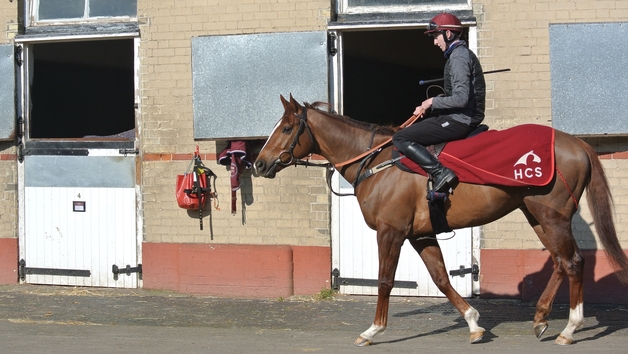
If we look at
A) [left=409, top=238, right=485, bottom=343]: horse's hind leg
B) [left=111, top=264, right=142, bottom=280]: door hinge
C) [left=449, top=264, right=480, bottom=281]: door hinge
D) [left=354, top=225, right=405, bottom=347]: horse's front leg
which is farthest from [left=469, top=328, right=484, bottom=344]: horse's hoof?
[left=111, top=264, right=142, bottom=280]: door hinge

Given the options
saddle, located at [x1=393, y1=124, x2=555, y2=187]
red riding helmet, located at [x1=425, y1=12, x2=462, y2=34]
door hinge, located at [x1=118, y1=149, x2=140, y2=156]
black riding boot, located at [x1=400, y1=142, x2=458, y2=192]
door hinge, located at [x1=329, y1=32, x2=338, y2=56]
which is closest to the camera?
saddle, located at [x1=393, y1=124, x2=555, y2=187]

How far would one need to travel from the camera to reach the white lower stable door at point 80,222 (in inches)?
420

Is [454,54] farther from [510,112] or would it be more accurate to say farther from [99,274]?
[99,274]

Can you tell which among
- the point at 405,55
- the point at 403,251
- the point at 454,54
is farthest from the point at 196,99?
the point at 405,55

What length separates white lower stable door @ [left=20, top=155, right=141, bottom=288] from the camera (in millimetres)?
10656

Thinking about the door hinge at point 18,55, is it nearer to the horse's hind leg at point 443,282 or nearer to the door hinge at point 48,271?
the door hinge at point 48,271

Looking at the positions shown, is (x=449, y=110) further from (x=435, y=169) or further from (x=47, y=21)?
(x=47, y=21)

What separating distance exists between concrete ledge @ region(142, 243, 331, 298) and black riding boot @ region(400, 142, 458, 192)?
2948 millimetres

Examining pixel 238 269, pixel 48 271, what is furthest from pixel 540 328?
pixel 48 271

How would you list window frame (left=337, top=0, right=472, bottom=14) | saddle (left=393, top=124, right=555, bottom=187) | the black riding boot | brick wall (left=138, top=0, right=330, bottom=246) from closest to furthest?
saddle (left=393, top=124, right=555, bottom=187) → the black riding boot → window frame (left=337, top=0, right=472, bottom=14) → brick wall (left=138, top=0, right=330, bottom=246)

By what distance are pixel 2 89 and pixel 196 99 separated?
262 cm

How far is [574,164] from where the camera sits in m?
7.25

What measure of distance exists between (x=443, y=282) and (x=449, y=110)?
1.51m

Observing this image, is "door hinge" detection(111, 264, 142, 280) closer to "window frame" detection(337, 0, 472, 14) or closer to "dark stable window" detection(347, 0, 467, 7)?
"window frame" detection(337, 0, 472, 14)
